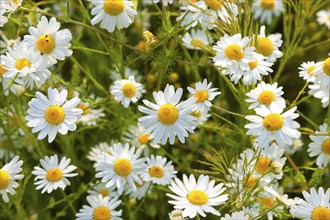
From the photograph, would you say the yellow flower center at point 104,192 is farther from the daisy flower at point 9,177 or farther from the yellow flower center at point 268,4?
the yellow flower center at point 268,4

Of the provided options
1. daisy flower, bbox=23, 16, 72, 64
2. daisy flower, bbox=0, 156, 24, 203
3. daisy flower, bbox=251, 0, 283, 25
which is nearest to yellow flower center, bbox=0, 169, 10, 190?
daisy flower, bbox=0, 156, 24, 203

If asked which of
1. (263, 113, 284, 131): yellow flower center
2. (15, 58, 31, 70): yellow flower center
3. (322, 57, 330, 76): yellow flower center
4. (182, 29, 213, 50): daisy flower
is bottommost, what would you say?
(263, 113, 284, 131): yellow flower center

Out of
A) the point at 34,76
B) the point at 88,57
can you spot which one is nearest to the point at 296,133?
the point at 34,76

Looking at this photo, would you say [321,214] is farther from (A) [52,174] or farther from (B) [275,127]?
(A) [52,174]

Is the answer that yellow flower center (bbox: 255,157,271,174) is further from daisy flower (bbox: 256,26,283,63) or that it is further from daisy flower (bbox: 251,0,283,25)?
daisy flower (bbox: 251,0,283,25)

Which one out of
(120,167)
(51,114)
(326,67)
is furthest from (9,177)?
(326,67)

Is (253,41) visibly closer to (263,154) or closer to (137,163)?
(263,154)
